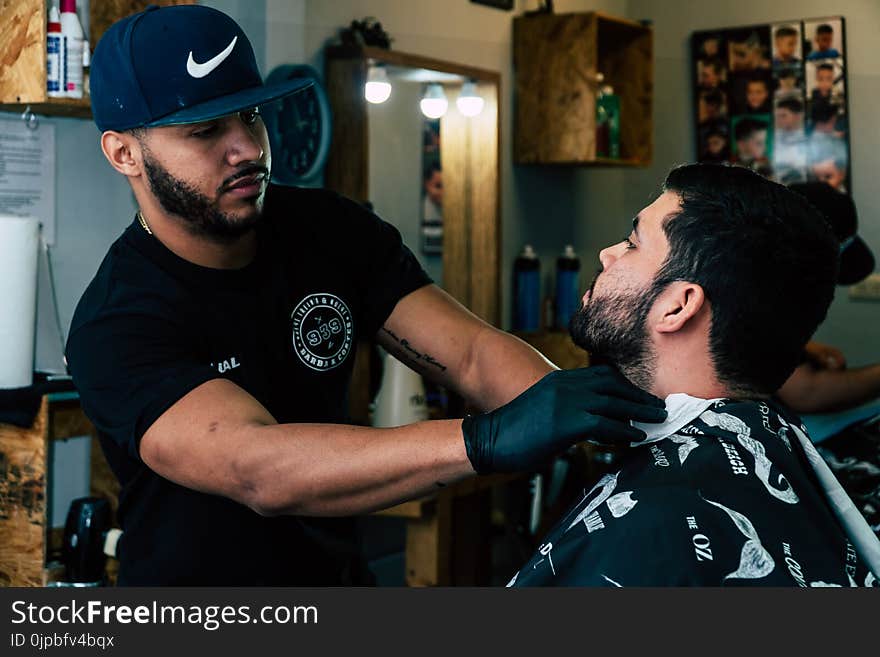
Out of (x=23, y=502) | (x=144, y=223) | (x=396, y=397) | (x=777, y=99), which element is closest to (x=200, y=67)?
(x=144, y=223)

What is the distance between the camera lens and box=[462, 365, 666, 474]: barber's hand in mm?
1379

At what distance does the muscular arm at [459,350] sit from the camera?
1.86m

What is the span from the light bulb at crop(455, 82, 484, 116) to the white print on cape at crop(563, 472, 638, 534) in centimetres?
274

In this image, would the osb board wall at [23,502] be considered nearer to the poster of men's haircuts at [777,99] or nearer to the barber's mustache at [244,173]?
the barber's mustache at [244,173]

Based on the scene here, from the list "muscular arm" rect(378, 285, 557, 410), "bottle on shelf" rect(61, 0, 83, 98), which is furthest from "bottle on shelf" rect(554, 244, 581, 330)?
"muscular arm" rect(378, 285, 557, 410)

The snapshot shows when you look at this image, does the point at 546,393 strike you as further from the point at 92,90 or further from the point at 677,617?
the point at 92,90

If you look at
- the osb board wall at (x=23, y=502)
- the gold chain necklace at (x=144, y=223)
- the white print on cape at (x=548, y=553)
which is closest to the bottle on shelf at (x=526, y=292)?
the osb board wall at (x=23, y=502)

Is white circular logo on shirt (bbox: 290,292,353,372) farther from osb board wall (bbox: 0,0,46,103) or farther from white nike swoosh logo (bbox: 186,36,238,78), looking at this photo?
osb board wall (bbox: 0,0,46,103)

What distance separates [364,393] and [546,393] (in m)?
2.10

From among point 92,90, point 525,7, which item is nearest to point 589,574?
point 92,90

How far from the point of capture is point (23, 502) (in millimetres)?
2553

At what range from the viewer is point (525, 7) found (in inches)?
187

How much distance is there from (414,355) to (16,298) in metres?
1.15

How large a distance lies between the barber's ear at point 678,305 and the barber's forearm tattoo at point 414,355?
49 centimetres
